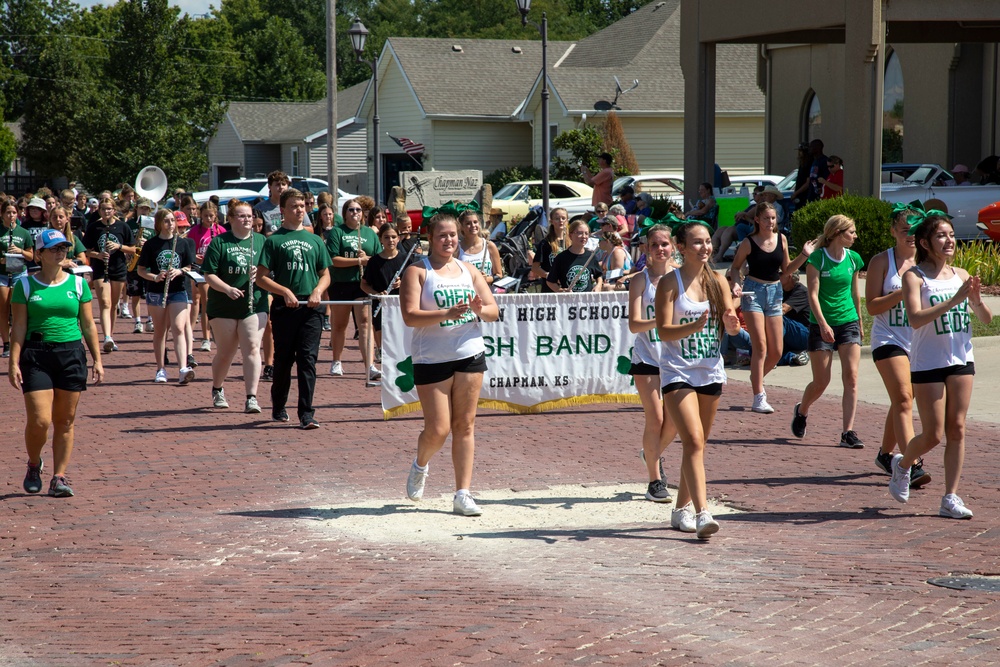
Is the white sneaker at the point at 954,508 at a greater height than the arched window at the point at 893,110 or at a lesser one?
lesser

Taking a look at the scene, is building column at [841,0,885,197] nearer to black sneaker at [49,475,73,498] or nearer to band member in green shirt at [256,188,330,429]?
band member in green shirt at [256,188,330,429]

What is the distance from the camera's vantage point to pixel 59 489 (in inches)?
336

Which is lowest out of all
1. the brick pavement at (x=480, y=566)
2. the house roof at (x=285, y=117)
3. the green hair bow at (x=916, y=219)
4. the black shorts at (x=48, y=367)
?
the brick pavement at (x=480, y=566)

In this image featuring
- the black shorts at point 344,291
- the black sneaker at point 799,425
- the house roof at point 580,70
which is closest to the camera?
the black sneaker at point 799,425

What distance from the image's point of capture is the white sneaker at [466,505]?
7777 mm

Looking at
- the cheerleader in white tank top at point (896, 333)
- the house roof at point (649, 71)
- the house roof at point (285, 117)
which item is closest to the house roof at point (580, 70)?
the house roof at point (649, 71)

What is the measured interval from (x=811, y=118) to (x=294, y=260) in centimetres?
2875

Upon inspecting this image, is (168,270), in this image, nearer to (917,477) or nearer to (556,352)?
(556,352)

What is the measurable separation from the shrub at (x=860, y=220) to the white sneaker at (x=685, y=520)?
12.9m

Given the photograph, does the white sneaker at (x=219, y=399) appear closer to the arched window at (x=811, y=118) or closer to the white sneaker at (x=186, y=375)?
the white sneaker at (x=186, y=375)

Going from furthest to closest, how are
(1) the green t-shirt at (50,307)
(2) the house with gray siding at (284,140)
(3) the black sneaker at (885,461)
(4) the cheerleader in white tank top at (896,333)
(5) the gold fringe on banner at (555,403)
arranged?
(2) the house with gray siding at (284,140) < (5) the gold fringe on banner at (555,403) < (3) the black sneaker at (885,461) < (1) the green t-shirt at (50,307) < (4) the cheerleader in white tank top at (896,333)

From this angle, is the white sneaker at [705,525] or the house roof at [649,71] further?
the house roof at [649,71]

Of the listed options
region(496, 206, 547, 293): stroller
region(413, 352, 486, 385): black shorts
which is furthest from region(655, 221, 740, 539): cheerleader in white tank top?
region(496, 206, 547, 293): stroller

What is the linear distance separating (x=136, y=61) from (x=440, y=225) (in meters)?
46.4
